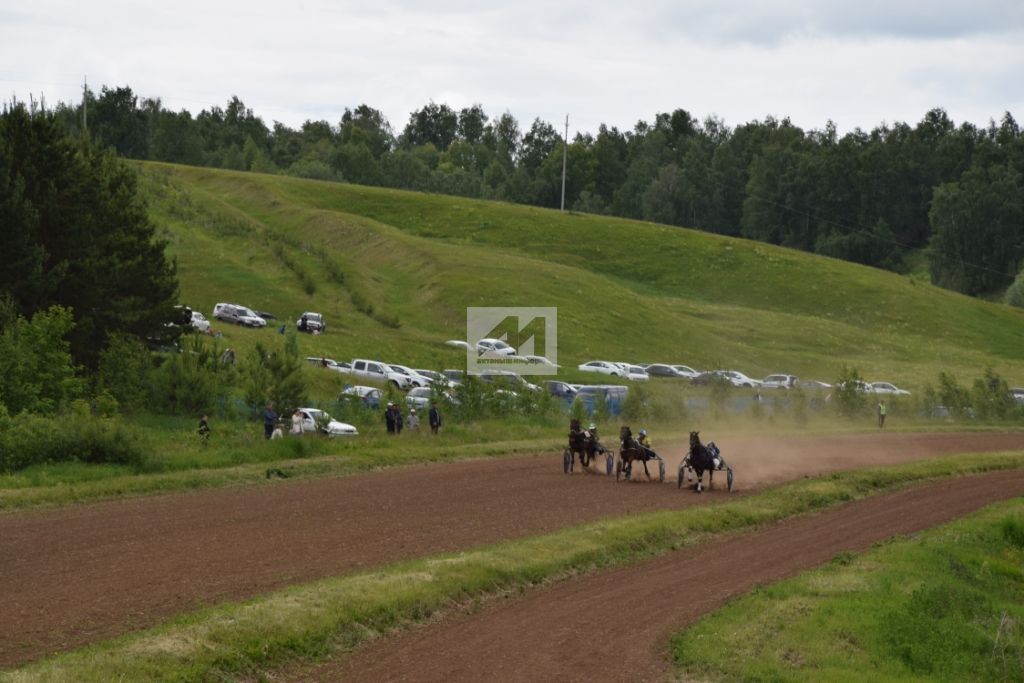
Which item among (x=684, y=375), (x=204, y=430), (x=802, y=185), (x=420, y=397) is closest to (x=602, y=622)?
(x=204, y=430)

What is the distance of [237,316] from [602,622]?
194ft

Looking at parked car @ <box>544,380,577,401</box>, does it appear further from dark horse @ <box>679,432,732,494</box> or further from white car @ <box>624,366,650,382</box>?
dark horse @ <box>679,432,732,494</box>

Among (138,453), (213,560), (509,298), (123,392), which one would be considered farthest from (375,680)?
(509,298)

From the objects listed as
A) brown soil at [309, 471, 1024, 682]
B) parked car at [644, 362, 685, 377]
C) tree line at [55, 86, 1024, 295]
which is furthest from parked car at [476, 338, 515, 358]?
tree line at [55, 86, 1024, 295]

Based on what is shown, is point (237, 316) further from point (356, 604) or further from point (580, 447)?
point (356, 604)

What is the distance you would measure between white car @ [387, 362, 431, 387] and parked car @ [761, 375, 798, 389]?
20540 millimetres

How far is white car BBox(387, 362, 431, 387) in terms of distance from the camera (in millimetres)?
61650

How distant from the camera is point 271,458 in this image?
3441 cm

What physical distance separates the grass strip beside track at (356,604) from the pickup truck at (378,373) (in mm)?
33920

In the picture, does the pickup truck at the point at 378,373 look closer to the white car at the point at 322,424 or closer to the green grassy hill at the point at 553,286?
the green grassy hill at the point at 553,286

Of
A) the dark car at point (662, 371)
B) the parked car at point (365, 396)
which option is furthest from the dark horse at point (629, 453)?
the dark car at point (662, 371)

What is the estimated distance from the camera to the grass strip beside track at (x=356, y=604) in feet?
45.9

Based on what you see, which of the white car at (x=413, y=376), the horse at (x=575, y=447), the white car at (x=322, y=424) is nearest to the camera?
the horse at (x=575, y=447)

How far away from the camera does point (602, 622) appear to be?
17797 mm
